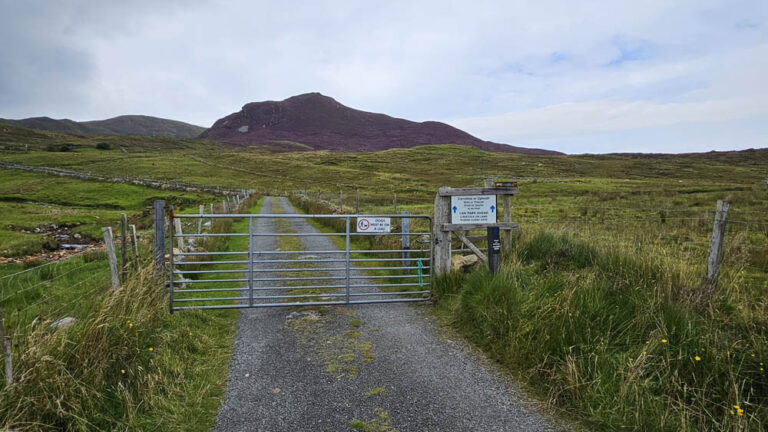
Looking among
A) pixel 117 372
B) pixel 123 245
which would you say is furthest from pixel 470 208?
pixel 123 245

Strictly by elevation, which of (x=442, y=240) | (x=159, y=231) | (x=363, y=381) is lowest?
(x=363, y=381)

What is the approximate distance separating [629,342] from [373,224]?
4851 millimetres

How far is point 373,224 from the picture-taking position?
8.36 metres

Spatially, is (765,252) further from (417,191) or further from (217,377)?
(417,191)

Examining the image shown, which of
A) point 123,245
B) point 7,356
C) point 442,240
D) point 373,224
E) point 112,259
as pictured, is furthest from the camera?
point 442,240

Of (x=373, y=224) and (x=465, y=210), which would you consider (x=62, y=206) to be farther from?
(x=465, y=210)

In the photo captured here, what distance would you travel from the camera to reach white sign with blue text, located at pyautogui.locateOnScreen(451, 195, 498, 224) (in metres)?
8.38

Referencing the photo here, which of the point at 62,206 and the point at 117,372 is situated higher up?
the point at 62,206

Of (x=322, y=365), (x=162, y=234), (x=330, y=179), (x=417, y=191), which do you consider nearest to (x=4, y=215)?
(x=162, y=234)

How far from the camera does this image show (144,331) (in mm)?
5371

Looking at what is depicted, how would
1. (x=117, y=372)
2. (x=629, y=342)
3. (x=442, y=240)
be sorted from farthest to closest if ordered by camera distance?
(x=442, y=240) → (x=629, y=342) → (x=117, y=372)

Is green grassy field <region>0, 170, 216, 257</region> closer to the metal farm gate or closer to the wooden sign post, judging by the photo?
the metal farm gate

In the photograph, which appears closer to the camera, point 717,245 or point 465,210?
point 717,245

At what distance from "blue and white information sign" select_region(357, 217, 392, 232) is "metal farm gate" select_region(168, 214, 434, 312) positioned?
0.07 feet
